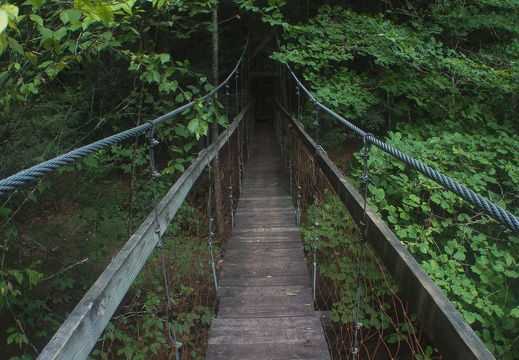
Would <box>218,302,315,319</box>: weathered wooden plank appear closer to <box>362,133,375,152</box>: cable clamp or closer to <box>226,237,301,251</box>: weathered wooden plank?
<box>226,237,301,251</box>: weathered wooden plank

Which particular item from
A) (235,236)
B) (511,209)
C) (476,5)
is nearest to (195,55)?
(476,5)

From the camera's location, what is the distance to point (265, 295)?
2178mm

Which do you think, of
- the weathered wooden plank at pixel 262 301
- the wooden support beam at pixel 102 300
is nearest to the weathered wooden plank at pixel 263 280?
the weathered wooden plank at pixel 262 301

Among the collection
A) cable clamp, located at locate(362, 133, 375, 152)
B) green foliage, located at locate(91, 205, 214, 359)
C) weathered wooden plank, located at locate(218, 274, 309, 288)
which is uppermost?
cable clamp, located at locate(362, 133, 375, 152)

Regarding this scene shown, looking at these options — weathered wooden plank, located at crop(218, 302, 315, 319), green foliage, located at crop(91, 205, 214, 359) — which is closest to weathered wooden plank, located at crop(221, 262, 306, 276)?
green foliage, located at crop(91, 205, 214, 359)

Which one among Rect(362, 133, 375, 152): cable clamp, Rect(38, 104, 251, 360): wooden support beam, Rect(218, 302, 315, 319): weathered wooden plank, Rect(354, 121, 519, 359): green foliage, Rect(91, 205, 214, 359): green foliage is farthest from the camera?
Rect(354, 121, 519, 359): green foliage

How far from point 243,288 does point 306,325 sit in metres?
0.50

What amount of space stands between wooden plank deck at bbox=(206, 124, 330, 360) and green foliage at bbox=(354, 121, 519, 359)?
0.71 meters

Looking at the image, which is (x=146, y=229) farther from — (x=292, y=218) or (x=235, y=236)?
(x=292, y=218)

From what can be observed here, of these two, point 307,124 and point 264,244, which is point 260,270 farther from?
point 307,124

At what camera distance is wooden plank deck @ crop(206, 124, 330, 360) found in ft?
5.66

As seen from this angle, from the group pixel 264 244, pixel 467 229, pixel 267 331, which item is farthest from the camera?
pixel 264 244

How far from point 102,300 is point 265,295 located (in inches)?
57.0

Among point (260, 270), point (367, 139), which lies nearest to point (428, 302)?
point (367, 139)
